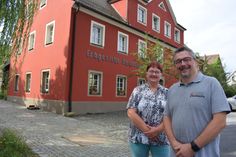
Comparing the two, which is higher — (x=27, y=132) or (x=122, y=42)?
(x=122, y=42)

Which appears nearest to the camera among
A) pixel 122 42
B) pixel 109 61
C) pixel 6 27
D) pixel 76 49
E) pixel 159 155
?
pixel 159 155

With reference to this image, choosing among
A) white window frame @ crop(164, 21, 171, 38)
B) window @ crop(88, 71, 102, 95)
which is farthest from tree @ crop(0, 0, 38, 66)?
white window frame @ crop(164, 21, 171, 38)

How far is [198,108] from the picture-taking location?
8.71 feet

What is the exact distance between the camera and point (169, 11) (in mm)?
27812

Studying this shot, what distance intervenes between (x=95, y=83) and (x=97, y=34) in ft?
10.6

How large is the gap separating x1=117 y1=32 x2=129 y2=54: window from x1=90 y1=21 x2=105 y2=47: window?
6.51ft

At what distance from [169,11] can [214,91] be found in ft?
86.5

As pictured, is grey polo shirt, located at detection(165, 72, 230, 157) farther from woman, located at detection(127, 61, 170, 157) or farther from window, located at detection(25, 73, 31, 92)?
window, located at detection(25, 73, 31, 92)

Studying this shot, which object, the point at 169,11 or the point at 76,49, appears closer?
the point at 76,49

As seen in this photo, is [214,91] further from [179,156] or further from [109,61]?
[109,61]

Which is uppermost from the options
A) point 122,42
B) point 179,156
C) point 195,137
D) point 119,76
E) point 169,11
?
point 169,11

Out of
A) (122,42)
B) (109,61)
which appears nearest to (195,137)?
(109,61)

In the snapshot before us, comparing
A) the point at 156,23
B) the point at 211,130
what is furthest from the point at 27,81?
the point at 211,130

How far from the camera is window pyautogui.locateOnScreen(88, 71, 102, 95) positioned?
691 inches
